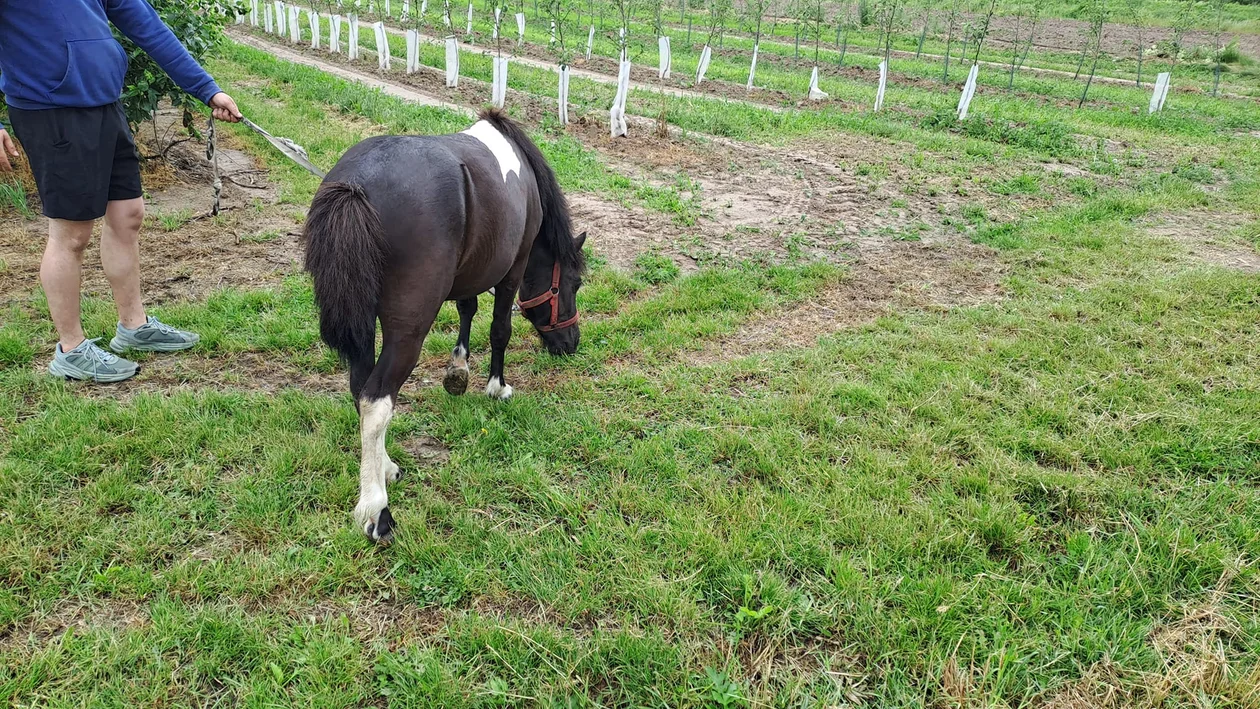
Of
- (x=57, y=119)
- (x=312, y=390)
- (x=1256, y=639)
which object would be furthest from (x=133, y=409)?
(x=1256, y=639)

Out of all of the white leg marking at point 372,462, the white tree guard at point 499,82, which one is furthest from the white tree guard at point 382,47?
the white leg marking at point 372,462

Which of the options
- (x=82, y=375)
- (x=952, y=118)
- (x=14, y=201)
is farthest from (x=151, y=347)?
(x=952, y=118)

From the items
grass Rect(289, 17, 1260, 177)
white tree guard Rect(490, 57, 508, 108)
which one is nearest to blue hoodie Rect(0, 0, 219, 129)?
Result: grass Rect(289, 17, 1260, 177)

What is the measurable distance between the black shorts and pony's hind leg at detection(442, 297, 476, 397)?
77.1 inches

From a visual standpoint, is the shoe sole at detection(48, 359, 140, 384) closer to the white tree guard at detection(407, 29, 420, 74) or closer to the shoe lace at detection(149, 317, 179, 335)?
the shoe lace at detection(149, 317, 179, 335)

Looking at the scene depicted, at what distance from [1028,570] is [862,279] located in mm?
3509

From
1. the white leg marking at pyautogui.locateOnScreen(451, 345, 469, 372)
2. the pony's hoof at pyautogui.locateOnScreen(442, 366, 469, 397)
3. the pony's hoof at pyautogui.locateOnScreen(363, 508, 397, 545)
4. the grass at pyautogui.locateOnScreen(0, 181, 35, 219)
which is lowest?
the pony's hoof at pyautogui.locateOnScreen(363, 508, 397, 545)

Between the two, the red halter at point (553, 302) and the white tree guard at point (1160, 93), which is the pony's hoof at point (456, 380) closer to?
the red halter at point (553, 302)

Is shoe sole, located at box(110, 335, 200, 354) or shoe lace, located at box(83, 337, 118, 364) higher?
shoe lace, located at box(83, 337, 118, 364)

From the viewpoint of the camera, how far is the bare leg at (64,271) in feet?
11.5

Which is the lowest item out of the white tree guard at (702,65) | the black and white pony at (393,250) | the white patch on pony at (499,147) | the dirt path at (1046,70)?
the black and white pony at (393,250)

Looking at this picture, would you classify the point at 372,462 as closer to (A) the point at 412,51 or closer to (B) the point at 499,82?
(B) the point at 499,82

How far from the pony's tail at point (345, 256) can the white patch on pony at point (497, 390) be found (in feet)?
4.46

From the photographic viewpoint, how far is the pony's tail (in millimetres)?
2527
